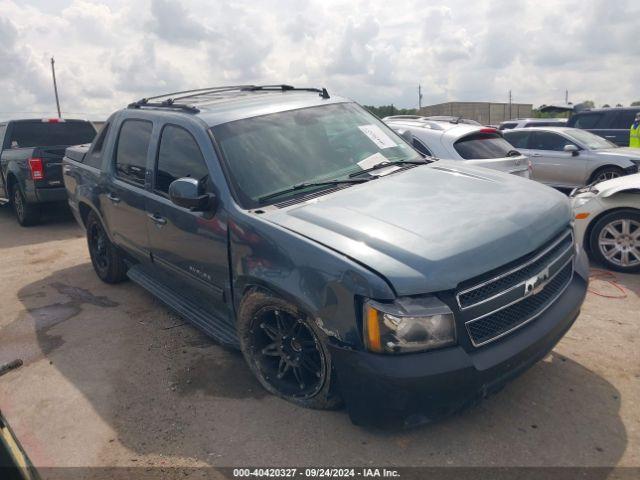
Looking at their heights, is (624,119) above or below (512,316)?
above

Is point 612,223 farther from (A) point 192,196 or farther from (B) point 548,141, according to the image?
(B) point 548,141

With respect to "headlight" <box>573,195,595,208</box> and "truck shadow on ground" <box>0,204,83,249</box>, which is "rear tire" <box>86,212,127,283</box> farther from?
"headlight" <box>573,195,595,208</box>

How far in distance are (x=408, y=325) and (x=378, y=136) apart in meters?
2.12

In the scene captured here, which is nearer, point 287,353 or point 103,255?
point 287,353

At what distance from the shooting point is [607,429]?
9.30 feet

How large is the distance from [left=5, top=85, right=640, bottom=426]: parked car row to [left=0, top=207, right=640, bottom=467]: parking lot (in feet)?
0.85

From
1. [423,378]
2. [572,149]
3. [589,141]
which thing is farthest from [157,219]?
[589,141]

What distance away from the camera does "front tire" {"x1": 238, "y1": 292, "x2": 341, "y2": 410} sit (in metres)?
2.85

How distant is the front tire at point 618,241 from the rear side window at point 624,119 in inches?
354

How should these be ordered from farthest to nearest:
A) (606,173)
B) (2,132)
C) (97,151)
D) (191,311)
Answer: (2,132), (606,173), (97,151), (191,311)

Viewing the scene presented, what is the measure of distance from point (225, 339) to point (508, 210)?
1.98 metres

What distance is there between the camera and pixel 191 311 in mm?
3967

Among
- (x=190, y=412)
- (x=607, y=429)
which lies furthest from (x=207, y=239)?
(x=607, y=429)

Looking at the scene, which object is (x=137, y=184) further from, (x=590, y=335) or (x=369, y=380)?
(x=590, y=335)
